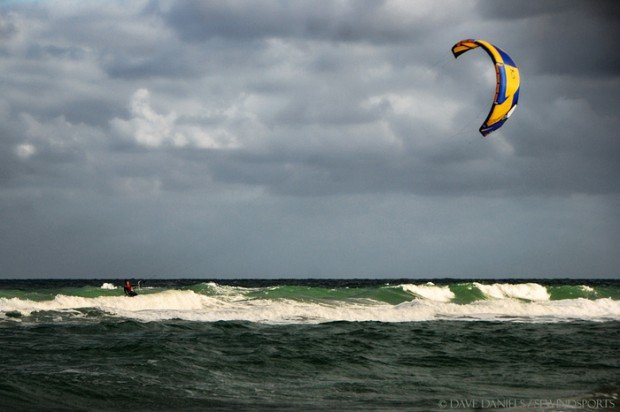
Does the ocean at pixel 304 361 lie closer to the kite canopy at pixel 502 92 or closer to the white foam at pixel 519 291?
the kite canopy at pixel 502 92

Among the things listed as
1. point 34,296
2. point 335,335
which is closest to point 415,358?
point 335,335

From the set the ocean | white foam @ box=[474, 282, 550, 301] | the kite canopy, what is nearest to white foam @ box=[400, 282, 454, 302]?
white foam @ box=[474, 282, 550, 301]

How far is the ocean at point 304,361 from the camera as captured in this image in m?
11.7

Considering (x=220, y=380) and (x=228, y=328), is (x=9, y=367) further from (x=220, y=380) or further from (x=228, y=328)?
(x=228, y=328)

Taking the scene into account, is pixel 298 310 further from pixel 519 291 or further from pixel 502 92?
pixel 519 291

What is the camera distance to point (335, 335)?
19.3 metres

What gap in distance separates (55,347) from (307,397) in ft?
23.1

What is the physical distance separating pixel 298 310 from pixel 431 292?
16864 mm

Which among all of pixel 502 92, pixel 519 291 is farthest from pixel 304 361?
pixel 519 291

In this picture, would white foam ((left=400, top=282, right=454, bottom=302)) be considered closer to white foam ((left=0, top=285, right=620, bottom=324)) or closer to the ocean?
white foam ((left=0, top=285, right=620, bottom=324))

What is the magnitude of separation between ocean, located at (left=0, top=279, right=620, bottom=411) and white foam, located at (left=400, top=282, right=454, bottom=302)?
552 inches

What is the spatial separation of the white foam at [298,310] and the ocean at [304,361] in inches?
6.8

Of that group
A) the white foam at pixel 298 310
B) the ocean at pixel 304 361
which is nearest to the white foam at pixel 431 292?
the white foam at pixel 298 310

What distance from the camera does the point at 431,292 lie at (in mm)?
42875
